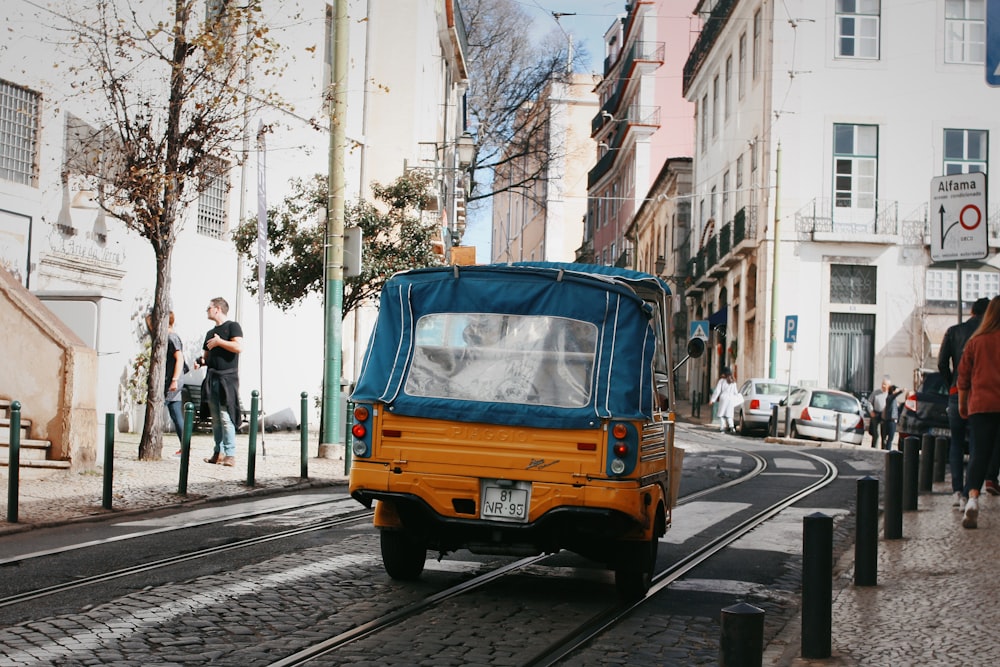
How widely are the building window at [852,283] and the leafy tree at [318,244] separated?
17.7 metres

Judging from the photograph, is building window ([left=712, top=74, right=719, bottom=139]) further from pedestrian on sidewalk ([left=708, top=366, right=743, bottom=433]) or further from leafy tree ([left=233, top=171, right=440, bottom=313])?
leafy tree ([left=233, top=171, right=440, bottom=313])

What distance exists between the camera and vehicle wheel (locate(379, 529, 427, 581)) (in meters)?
8.05

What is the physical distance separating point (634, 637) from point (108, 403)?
15585 millimetres

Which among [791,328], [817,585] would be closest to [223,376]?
[817,585]

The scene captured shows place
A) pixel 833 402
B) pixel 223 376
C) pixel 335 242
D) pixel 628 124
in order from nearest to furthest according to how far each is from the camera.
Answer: pixel 223 376
pixel 335 242
pixel 833 402
pixel 628 124

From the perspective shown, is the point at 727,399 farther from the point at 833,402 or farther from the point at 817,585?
the point at 817,585

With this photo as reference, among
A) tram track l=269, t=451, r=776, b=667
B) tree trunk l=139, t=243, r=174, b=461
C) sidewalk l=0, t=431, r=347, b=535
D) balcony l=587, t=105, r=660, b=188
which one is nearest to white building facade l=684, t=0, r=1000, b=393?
sidewalk l=0, t=431, r=347, b=535

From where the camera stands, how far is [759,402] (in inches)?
1342

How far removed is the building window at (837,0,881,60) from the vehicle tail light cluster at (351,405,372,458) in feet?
115

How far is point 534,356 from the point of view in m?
7.92

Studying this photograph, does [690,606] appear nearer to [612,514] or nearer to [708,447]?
[612,514]

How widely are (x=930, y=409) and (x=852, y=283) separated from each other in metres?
22.8

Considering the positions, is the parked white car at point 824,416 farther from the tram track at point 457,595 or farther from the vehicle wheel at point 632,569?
the vehicle wheel at point 632,569

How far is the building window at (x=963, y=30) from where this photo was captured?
39.5 metres
